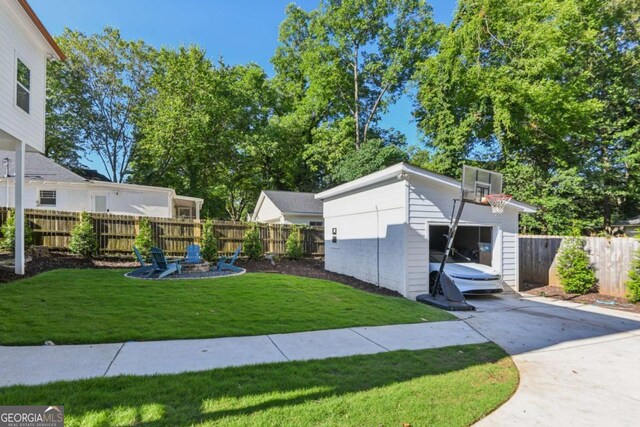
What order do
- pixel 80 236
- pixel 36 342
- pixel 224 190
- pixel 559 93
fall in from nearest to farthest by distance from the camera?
1. pixel 36 342
2. pixel 80 236
3. pixel 559 93
4. pixel 224 190

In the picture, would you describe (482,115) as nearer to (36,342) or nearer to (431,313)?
(431,313)

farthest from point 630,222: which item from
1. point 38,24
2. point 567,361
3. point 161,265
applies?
point 38,24

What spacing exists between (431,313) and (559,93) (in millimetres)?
14746

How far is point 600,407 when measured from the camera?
316 cm

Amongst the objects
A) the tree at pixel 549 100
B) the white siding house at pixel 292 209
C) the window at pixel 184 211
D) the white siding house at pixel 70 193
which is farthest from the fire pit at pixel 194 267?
the window at pixel 184 211

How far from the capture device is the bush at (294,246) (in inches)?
607

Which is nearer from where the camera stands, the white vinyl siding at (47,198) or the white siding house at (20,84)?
the white siding house at (20,84)

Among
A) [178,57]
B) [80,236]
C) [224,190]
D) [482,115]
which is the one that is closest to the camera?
[80,236]

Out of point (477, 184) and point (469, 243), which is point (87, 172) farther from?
point (477, 184)

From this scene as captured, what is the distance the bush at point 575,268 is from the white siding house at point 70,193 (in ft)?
60.4

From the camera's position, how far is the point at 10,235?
33.8 ft

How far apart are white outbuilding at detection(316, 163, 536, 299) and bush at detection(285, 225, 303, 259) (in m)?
3.90

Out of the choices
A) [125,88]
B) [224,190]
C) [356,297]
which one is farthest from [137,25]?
[356,297]

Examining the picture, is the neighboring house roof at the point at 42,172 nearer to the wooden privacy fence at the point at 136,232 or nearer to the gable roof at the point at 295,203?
the wooden privacy fence at the point at 136,232
